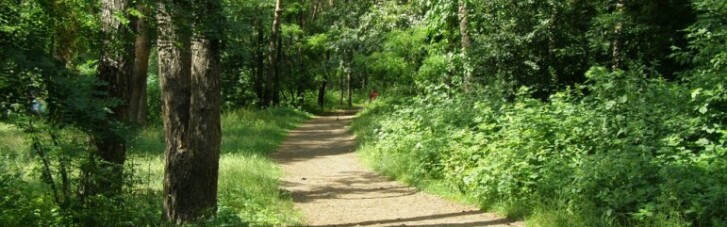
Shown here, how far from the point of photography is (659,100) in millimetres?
7758

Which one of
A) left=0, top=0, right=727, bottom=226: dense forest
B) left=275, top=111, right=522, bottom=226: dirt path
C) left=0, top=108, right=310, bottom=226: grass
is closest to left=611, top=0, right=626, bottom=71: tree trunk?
left=0, top=0, right=727, bottom=226: dense forest

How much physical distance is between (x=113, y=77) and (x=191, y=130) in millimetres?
1097

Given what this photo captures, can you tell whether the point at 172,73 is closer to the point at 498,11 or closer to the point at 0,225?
the point at 0,225

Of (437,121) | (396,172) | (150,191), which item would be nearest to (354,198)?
(396,172)

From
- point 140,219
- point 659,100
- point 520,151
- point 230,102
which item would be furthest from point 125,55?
point 230,102

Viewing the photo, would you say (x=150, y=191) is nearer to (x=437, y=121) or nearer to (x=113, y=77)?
(x=113, y=77)

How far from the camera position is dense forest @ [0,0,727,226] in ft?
16.6

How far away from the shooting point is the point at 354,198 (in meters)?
9.54

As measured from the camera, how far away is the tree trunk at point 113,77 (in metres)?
5.81

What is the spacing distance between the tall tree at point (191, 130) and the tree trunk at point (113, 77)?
23.4 inches

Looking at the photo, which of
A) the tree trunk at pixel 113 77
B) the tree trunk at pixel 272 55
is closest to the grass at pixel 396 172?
the tree trunk at pixel 113 77

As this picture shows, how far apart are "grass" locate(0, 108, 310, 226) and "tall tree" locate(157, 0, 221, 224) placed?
0.97 ft

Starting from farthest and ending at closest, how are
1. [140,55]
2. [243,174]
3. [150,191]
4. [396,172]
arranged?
1. [396,172]
2. [243,174]
3. [140,55]
4. [150,191]

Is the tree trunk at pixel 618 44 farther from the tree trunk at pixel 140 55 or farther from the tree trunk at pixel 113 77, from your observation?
the tree trunk at pixel 113 77
